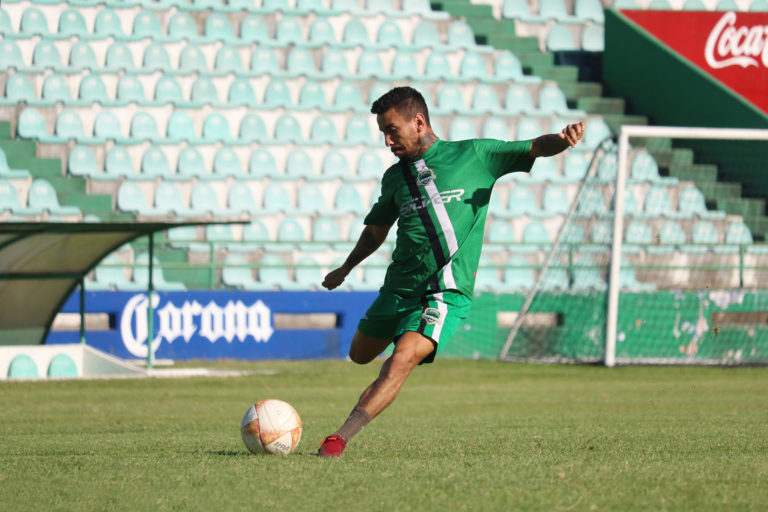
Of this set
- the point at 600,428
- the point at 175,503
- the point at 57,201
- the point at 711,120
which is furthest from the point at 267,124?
the point at 175,503

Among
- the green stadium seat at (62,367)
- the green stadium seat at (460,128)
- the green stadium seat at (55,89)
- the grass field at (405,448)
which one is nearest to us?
the grass field at (405,448)

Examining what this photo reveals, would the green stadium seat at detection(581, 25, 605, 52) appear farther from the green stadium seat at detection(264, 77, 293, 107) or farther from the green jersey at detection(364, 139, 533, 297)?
the green jersey at detection(364, 139, 533, 297)

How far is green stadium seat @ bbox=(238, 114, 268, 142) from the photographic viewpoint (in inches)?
715

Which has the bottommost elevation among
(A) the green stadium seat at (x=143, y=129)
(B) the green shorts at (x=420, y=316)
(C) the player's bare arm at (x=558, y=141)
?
(B) the green shorts at (x=420, y=316)

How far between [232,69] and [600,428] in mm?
12771

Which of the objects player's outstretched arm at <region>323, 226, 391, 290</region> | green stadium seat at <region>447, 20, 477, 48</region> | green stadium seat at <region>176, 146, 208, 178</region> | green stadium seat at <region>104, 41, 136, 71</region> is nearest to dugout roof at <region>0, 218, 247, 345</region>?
green stadium seat at <region>176, 146, 208, 178</region>

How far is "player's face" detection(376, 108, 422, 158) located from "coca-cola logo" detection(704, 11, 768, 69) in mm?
14567

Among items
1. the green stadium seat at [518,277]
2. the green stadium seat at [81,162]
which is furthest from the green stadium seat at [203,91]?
the green stadium seat at [518,277]

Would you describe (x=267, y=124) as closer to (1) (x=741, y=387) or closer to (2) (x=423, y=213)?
(1) (x=741, y=387)

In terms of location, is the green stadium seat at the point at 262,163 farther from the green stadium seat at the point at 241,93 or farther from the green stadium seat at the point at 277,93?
the green stadium seat at the point at 277,93

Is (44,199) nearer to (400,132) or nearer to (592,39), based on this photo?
(592,39)

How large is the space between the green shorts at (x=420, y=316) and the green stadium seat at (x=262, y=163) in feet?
38.4

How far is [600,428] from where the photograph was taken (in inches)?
296

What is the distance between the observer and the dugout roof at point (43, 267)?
39.7 ft
